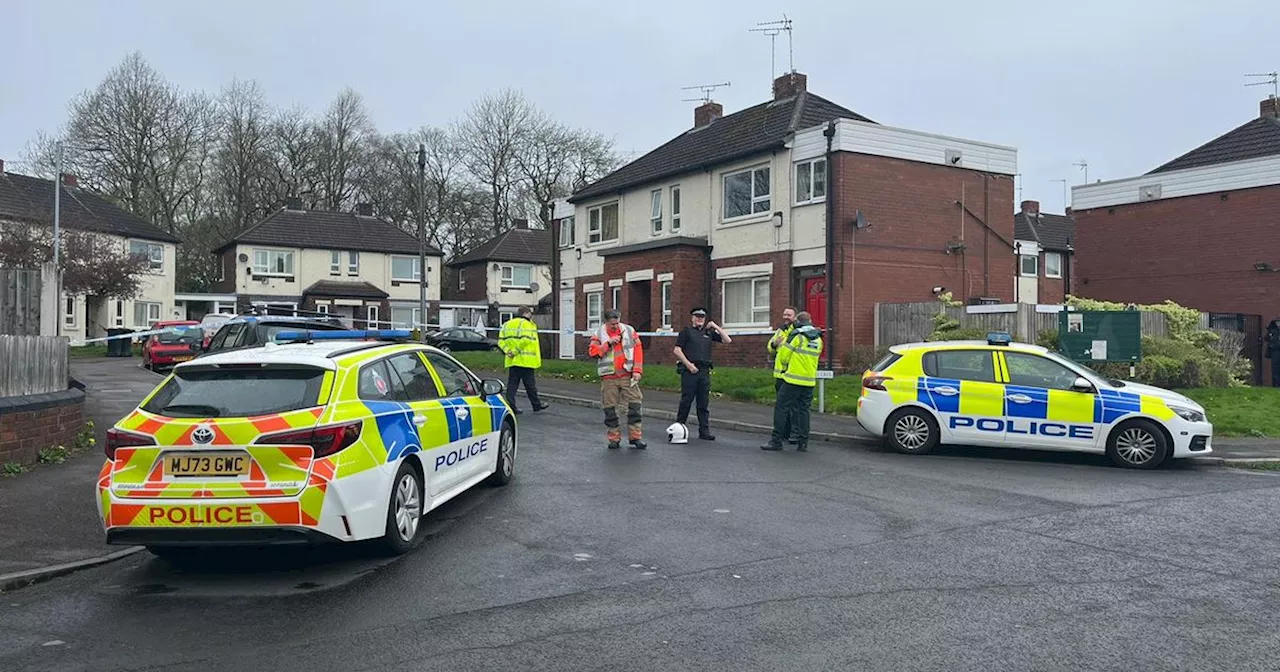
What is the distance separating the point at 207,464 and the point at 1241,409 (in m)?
15.2

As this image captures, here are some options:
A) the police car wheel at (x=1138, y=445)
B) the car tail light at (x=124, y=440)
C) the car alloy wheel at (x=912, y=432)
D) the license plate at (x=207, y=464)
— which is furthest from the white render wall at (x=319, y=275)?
the license plate at (x=207, y=464)

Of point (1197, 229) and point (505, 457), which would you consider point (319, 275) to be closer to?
point (1197, 229)

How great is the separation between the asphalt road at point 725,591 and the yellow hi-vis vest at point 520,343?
5956 millimetres

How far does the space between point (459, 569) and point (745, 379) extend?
13.3 meters

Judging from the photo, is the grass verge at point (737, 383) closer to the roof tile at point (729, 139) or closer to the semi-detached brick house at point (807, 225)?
the semi-detached brick house at point (807, 225)

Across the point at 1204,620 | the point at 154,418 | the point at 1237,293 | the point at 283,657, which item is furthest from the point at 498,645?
the point at 1237,293

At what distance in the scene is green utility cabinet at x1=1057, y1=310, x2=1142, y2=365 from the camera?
1641 cm

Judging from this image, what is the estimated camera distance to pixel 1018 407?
11734mm

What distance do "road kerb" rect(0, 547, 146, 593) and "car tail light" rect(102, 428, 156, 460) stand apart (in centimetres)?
88

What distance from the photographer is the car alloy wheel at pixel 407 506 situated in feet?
22.2

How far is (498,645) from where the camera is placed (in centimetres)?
485

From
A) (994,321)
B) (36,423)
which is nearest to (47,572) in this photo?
(36,423)

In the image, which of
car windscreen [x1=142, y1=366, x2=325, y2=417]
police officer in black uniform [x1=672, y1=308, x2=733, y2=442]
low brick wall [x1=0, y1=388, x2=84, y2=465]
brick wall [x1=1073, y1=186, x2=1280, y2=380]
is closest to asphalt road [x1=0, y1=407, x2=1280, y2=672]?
car windscreen [x1=142, y1=366, x2=325, y2=417]

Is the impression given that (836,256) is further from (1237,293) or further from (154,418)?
(154,418)
